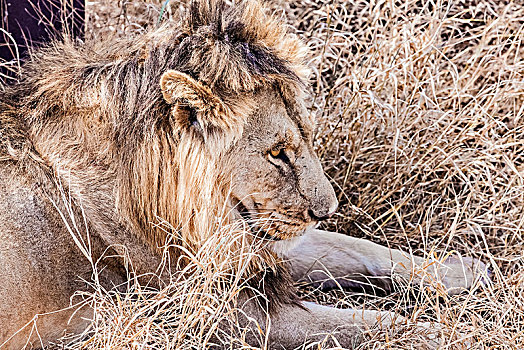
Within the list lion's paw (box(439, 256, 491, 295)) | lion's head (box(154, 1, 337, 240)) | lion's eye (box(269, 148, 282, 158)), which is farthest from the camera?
lion's paw (box(439, 256, 491, 295))

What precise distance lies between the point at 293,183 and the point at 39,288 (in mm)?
951

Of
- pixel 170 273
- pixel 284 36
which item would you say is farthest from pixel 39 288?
pixel 284 36

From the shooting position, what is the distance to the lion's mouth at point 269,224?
91.9 inches

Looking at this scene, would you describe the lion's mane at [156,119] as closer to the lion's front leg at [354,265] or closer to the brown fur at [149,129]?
the brown fur at [149,129]

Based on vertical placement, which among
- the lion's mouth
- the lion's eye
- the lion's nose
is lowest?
the lion's mouth

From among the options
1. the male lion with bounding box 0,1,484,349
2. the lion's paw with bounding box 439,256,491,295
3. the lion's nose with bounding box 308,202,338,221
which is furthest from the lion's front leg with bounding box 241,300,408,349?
the lion's paw with bounding box 439,256,491,295

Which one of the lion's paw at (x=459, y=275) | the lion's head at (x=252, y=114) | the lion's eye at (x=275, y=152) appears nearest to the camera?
the lion's head at (x=252, y=114)

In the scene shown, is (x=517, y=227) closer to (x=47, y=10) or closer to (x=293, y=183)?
(x=293, y=183)

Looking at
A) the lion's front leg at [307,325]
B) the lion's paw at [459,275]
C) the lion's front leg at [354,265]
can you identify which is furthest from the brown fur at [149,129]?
the lion's paw at [459,275]

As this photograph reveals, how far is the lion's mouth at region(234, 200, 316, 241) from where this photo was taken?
7.66ft

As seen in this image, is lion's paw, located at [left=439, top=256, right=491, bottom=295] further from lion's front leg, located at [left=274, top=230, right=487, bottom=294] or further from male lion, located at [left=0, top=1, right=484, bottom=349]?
male lion, located at [left=0, top=1, right=484, bottom=349]

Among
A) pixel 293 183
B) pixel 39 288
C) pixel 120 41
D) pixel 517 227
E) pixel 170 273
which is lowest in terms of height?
pixel 39 288

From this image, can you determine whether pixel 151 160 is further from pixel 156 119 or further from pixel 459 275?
pixel 459 275

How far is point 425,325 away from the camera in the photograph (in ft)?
8.08
